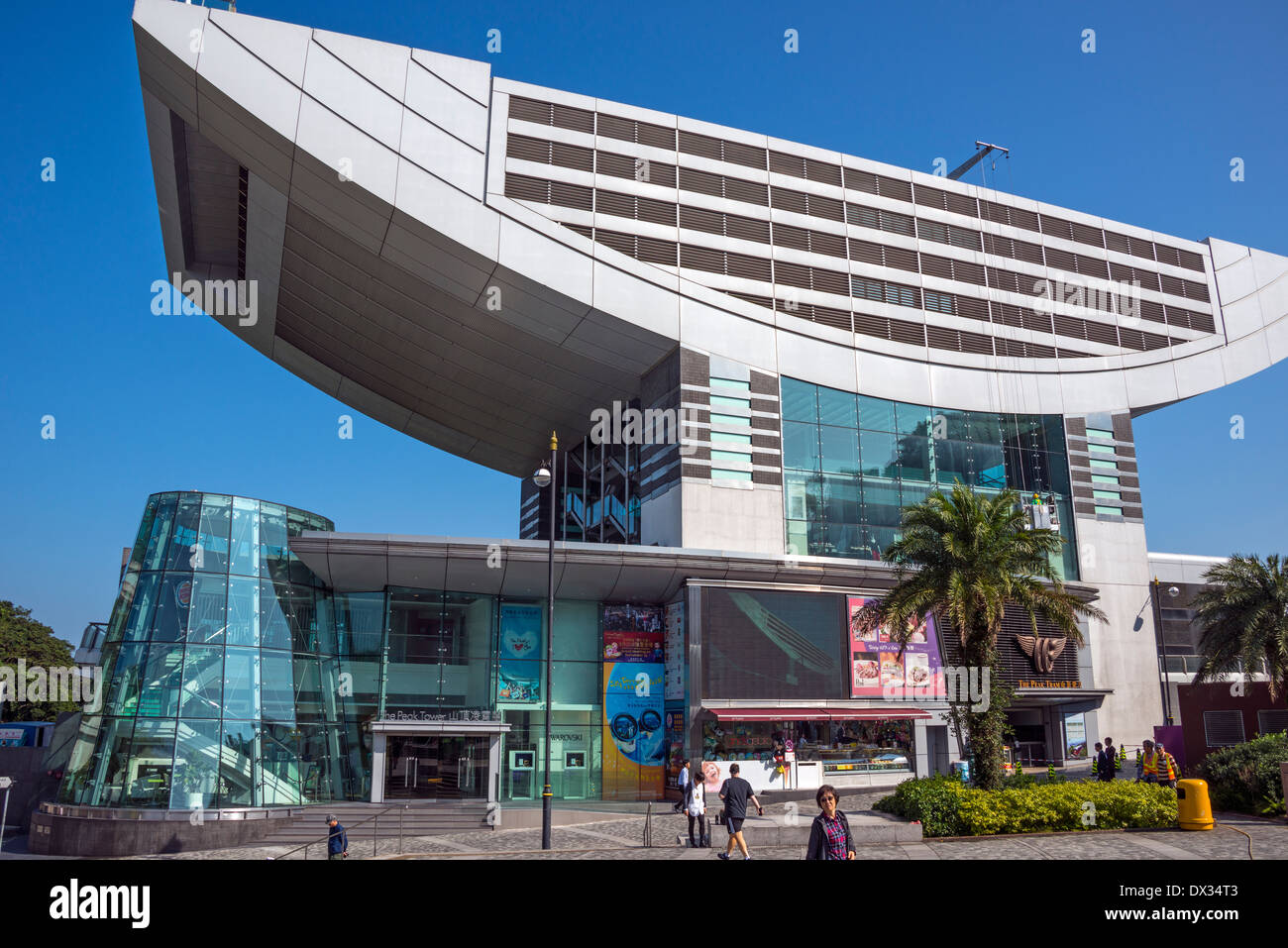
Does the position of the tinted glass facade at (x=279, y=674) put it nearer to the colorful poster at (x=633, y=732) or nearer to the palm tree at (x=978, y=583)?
the colorful poster at (x=633, y=732)

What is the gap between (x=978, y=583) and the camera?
24.6 meters

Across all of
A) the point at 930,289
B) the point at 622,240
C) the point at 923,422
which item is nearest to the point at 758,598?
the point at 923,422

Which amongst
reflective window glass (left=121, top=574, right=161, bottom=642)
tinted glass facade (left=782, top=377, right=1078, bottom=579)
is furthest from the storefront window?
reflective window glass (left=121, top=574, right=161, bottom=642)

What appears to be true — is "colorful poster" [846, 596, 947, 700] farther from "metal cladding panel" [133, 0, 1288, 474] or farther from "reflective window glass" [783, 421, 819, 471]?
"metal cladding panel" [133, 0, 1288, 474]

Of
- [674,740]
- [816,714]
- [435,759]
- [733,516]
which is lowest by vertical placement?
[435,759]

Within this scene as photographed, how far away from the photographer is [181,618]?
3011cm

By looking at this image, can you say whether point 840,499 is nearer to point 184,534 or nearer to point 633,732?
point 633,732

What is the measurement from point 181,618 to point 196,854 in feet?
25.6

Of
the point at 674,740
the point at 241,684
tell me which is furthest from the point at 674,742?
the point at 241,684

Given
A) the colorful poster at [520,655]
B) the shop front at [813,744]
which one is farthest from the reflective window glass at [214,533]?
the shop front at [813,744]

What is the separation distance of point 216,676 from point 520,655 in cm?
1124

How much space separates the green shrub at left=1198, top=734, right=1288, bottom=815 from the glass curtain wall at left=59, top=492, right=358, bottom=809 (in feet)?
90.1
